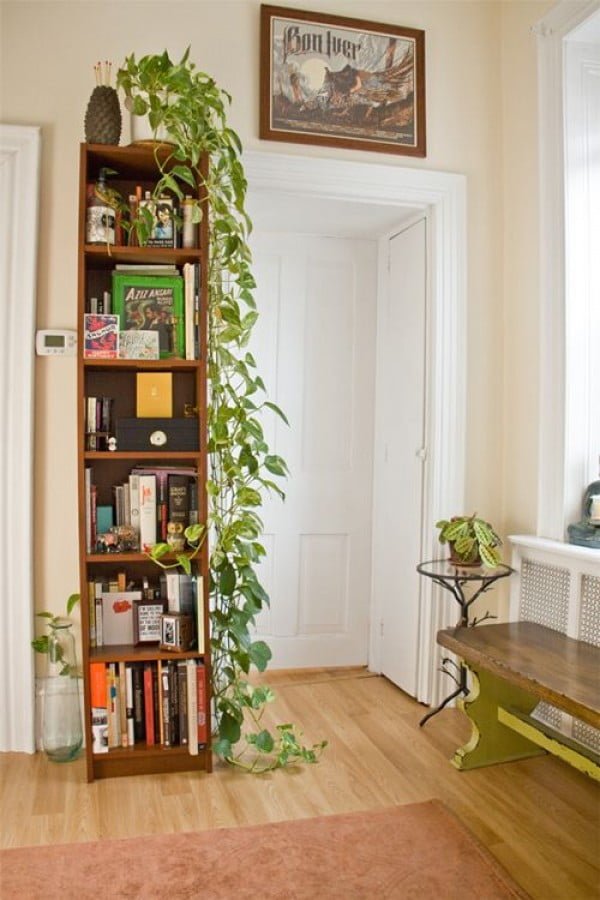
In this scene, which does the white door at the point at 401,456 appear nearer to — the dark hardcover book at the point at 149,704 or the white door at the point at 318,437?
the white door at the point at 318,437

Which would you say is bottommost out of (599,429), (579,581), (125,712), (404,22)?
(125,712)

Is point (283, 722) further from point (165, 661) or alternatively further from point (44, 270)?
point (44, 270)

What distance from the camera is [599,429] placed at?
9.91 feet

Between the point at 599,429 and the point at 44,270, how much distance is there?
7.09 ft

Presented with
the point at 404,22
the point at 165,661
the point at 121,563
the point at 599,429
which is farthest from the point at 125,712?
the point at 404,22

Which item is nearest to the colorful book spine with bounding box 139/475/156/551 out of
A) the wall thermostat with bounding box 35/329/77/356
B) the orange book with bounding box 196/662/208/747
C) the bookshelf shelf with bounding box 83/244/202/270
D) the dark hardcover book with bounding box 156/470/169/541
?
the dark hardcover book with bounding box 156/470/169/541

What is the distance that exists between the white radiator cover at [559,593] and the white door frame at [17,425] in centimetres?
187

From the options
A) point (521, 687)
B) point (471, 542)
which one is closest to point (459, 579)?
point (471, 542)

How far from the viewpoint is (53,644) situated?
A: 2844mm

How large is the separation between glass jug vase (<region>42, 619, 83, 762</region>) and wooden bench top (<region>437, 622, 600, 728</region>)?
1321mm

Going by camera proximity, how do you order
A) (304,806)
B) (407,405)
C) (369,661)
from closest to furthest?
(304,806) < (407,405) < (369,661)

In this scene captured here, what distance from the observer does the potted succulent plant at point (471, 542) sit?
3021mm

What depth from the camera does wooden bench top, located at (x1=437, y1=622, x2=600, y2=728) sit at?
218cm

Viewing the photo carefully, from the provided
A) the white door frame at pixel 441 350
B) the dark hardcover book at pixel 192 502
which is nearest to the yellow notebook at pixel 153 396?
the dark hardcover book at pixel 192 502
